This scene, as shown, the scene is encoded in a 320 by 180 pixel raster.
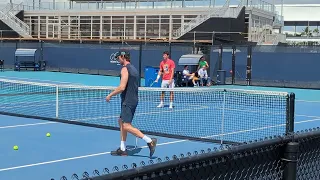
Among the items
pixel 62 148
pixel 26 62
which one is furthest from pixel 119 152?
pixel 26 62

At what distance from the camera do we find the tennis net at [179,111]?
12000 mm

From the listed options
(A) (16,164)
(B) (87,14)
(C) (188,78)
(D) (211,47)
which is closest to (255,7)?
(B) (87,14)

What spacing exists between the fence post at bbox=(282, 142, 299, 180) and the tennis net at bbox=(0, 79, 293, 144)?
15.2ft

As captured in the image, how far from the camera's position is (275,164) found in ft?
12.0

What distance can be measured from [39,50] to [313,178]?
119 ft

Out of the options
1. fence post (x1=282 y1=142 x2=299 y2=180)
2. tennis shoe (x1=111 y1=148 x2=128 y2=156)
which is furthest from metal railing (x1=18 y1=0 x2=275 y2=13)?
fence post (x1=282 y1=142 x2=299 y2=180)

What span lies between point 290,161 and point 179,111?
12600 millimetres

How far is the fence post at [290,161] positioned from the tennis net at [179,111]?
464 centimetres

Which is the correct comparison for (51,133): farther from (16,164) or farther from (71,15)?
(71,15)

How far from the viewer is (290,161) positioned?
3654 mm

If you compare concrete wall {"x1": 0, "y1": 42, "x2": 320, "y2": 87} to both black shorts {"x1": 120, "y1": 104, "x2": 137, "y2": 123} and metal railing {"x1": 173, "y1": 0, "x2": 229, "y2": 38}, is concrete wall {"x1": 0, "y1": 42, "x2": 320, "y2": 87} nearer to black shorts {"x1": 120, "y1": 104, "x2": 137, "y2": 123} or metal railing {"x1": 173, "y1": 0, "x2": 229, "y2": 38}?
metal railing {"x1": 173, "y1": 0, "x2": 229, "y2": 38}

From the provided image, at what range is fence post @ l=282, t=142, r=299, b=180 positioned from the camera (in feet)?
11.9

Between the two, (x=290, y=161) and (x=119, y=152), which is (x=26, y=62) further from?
(x=290, y=161)

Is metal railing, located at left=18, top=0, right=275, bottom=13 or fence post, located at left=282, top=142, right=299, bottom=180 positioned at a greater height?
metal railing, located at left=18, top=0, right=275, bottom=13
